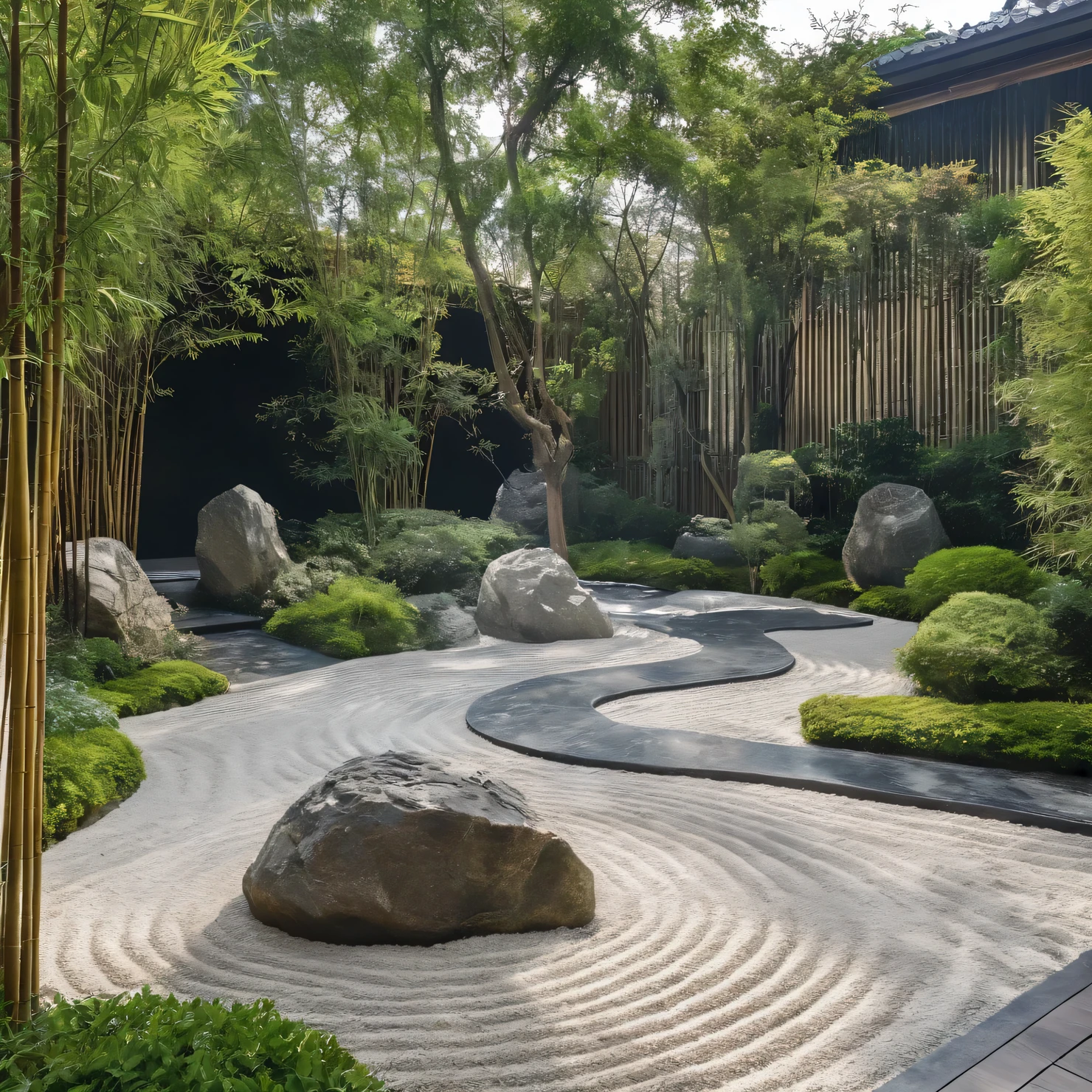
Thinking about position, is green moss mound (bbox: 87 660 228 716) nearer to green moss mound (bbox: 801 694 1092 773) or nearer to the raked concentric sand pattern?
the raked concentric sand pattern

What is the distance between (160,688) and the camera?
5430mm

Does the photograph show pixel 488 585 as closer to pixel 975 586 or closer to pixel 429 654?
pixel 429 654

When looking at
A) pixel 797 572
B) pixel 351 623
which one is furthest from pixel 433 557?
pixel 797 572

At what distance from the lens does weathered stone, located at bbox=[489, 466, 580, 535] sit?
1288 cm

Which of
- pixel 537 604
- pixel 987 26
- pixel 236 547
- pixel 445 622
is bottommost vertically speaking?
pixel 445 622

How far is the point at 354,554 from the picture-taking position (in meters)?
8.79

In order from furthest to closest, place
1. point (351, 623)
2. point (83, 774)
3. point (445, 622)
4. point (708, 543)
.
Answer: point (708, 543), point (445, 622), point (351, 623), point (83, 774)

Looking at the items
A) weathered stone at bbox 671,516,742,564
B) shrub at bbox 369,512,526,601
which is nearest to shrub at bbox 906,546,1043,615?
weathered stone at bbox 671,516,742,564

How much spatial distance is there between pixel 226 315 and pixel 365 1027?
9546 millimetres

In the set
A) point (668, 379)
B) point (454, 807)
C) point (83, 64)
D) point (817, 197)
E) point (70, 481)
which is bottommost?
point (454, 807)

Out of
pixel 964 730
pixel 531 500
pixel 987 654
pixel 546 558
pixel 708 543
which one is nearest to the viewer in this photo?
pixel 964 730

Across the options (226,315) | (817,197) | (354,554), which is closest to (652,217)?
(817,197)

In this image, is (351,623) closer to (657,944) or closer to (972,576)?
(972,576)

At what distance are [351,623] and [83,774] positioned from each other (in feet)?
12.5
